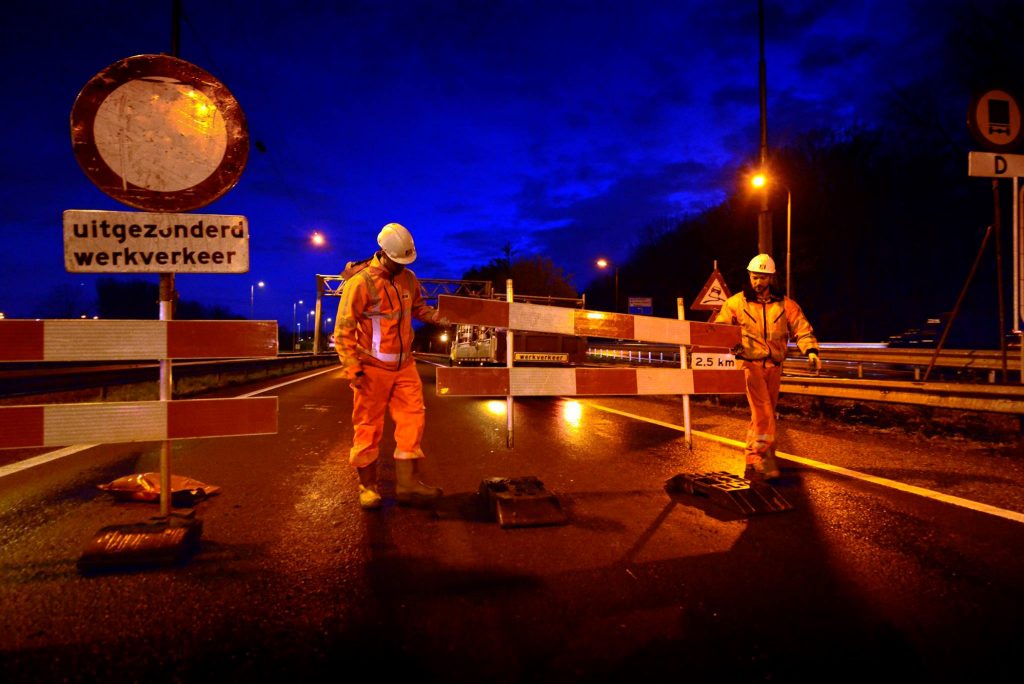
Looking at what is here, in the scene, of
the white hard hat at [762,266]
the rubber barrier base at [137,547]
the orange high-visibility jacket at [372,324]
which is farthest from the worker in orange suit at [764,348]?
the rubber barrier base at [137,547]

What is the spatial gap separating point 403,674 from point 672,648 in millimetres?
1023

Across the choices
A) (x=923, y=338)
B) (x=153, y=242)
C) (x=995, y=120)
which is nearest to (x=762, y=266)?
(x=995, y=120)

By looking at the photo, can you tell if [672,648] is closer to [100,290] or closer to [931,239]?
[931,239]

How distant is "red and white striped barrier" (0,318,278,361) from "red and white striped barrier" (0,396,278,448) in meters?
0.29

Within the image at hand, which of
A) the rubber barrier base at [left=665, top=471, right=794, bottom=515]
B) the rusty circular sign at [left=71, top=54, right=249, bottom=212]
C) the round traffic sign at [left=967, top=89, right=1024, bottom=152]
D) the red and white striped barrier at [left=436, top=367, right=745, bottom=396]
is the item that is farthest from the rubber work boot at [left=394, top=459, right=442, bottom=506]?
the round traffic sign at [left=967, top=89, right=1024, bottom=152]

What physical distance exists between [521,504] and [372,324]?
1646mm

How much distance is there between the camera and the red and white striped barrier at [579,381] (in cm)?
461

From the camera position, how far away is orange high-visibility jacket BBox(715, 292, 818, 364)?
4930 mm

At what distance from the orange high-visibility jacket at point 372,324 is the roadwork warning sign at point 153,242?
763 mm

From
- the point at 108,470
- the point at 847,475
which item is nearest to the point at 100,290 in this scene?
the point at 108,470

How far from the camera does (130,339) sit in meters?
3.28

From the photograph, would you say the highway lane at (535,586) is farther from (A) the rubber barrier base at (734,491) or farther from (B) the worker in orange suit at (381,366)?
(B) the worker in orange suit at (381,366)

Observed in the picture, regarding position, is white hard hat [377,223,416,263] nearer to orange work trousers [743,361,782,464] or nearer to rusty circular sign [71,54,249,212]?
rusty circular sign [71,54,249,212]

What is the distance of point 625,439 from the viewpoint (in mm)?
6566
